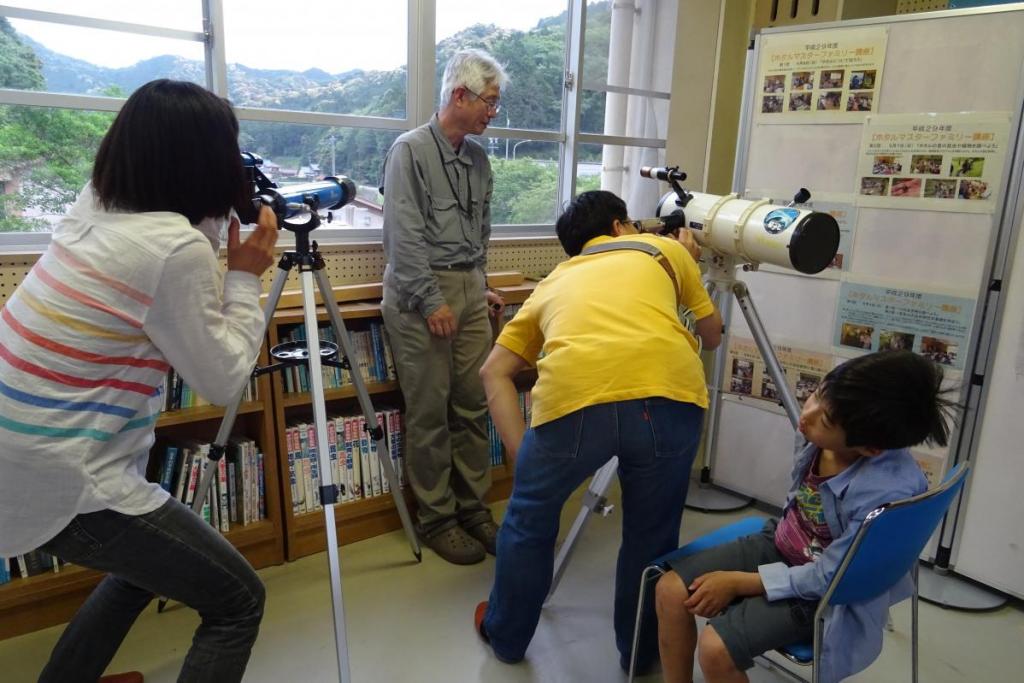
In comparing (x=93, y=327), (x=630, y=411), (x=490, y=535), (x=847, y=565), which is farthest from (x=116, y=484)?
(x=490, y=535)

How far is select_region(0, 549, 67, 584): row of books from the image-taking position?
187cm

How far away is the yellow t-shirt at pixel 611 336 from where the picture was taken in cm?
153

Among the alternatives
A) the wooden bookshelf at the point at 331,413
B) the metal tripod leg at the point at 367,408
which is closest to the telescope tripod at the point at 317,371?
the metal tripod leg at the point at 367,408

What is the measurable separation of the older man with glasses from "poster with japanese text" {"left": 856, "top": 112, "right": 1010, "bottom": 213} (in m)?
1.29

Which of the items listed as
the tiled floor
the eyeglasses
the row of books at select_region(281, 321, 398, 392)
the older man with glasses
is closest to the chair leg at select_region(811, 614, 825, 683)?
the tiled floor

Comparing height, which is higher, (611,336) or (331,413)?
(611,336)

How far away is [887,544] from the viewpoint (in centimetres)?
126

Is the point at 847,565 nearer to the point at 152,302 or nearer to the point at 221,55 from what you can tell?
the point at 152,302

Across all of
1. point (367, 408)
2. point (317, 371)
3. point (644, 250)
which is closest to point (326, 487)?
point (317, 371)

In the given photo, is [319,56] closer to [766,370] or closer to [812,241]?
[812,241]

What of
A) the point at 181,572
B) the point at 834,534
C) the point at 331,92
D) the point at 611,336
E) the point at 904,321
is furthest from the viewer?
the point at 331,92

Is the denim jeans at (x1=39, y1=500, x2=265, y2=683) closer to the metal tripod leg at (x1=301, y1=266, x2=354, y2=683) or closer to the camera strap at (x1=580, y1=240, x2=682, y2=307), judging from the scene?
the metal tripod leg at (x1=301, y1=266, x2=354, y2=683)

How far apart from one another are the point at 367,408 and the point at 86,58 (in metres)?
1.37

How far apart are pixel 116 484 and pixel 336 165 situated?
176 centimetres
